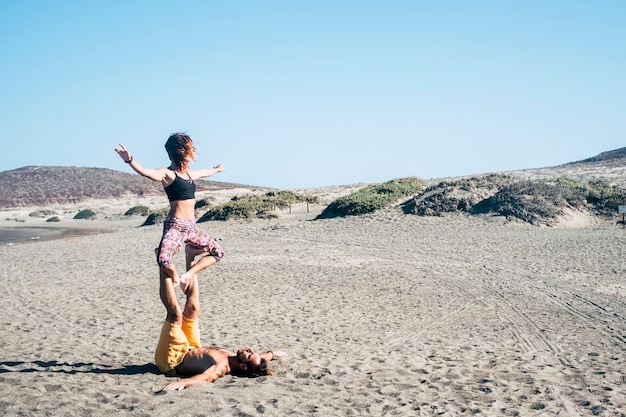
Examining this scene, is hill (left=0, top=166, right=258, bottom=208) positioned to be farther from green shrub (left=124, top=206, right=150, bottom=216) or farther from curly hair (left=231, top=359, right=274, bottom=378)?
curly hair (left=231, top=359, right=274, bottom=378)

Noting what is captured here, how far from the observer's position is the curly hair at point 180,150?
5941 millimetres

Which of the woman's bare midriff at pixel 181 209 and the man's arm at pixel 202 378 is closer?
the man's arm at pixel 202 378

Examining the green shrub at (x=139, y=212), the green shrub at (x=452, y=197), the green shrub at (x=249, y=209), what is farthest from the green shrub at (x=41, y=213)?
the green shrub at (x=452, y=197)

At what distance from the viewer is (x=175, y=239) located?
18.9 feet

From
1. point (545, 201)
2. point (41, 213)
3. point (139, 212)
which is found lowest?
point (545, 201)

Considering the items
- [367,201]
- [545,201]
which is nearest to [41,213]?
[367,201]

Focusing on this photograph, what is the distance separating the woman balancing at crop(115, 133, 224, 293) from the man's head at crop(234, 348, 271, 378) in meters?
0.87

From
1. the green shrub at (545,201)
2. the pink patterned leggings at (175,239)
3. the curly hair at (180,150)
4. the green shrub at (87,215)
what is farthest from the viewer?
the green shrub at (87,215)

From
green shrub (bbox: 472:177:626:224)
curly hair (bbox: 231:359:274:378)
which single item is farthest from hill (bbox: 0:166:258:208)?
curly hair (bbox: 231:359:274:378)

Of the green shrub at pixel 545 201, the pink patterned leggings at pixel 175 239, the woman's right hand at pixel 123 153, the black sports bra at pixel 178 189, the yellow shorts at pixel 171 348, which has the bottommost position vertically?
the yellow shorts at pixel 171 348

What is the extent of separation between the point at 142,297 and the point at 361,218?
13.4 m

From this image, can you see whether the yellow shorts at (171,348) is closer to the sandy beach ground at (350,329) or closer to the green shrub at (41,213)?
the sandy beach ground at (350,329)

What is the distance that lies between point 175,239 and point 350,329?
10.8 feet

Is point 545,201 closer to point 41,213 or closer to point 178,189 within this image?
point 178,189
